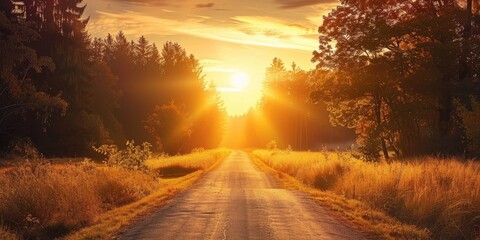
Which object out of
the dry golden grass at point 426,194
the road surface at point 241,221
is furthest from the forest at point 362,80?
the road surface at point 241,221

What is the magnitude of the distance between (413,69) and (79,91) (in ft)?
139

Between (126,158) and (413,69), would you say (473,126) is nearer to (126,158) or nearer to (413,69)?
(413,69)

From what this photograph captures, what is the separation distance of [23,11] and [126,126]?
38294mm

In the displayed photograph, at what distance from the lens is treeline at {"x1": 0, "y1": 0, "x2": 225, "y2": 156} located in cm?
3841

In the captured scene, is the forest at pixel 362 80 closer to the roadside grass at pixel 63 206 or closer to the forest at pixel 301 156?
the forest at pixel 301 156

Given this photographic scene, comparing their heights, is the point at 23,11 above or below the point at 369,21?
above

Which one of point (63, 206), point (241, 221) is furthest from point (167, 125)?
point (241, 221)

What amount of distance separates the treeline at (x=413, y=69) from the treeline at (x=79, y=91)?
22474 millimetres

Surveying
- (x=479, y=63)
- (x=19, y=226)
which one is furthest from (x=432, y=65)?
(x=19, y=226)

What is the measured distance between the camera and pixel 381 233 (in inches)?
472

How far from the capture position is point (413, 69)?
32.2 metres

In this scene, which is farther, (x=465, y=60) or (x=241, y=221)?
(x=465, y=60)

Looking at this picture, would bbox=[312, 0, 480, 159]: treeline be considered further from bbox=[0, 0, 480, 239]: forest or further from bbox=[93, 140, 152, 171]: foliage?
bbox=[93, 140, 152, 171]: foliage

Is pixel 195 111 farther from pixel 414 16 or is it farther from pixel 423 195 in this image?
pixel 423 195
